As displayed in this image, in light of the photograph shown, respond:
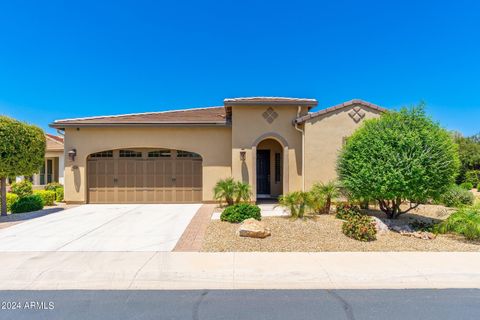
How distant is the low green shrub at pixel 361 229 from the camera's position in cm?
717

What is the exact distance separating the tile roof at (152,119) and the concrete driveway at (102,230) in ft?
13.7

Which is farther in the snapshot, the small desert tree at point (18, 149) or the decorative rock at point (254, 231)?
the small desert tree at point (18, 149)

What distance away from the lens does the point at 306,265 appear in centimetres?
554

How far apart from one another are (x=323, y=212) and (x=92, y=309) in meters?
8.33

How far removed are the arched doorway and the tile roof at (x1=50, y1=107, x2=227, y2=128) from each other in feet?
9.76

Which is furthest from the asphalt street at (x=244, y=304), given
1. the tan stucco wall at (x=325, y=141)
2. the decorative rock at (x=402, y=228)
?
the tan stucco wall at (x=325, y=141)

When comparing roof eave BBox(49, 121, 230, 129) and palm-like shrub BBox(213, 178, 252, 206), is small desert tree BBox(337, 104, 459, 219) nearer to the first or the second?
palm-like shrub BBox(213, 178, 252, 206)

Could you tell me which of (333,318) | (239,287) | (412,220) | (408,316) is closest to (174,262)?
(239,287)

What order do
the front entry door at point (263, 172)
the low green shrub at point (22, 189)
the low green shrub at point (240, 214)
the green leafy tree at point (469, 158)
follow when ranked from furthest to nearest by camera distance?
the green leafy tree at point (469, 158) < the front entry door at point (263, 172) < the low green shrub at point (22, 189) < the low green shrub at point (240, 214)

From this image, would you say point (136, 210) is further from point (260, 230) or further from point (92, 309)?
point (92, 309)

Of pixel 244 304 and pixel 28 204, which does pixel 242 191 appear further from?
pixel 28 204

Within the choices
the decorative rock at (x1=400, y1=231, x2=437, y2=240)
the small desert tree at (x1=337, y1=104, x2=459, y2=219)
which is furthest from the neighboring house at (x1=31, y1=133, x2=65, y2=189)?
the decorative rock at (x1=400, y1=231, x2=437, y2=240)

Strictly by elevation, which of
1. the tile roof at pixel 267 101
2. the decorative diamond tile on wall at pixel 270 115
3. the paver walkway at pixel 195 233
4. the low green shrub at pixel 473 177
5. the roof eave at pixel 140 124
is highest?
the tile roof at pixel 267 101

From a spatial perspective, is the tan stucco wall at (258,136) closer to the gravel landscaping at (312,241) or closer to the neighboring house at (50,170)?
the gravel landscaping at (312,241)
